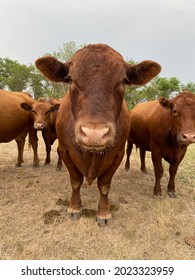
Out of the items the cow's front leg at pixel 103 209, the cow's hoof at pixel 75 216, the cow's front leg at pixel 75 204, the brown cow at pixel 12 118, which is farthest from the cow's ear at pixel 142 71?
the brown cow at pixel 12 118

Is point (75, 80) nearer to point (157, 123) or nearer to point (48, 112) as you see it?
point (157, 123)

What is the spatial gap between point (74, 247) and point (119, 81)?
7.01ft

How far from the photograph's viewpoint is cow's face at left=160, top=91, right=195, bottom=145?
15.0 feet

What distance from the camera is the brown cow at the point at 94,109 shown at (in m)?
2.76

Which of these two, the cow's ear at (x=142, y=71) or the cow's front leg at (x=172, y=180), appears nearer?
the cow's ear at (x=142, y=71)

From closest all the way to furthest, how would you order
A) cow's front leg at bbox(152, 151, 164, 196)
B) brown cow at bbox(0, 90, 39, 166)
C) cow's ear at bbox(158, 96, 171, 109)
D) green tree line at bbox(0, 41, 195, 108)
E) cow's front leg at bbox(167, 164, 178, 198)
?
cow's ear at bbox(158, 96, 171, 109)
cow's front leg at bbox(152, 151, 164, 196)
cow's front leg at bbox(167, 164, 178, 198)
brown cow at bbox(0, 90, 39, 166)
green tree line at bbox(0, 41, 195, 108)

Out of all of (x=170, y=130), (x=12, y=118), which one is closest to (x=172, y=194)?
(x=170, y=130)

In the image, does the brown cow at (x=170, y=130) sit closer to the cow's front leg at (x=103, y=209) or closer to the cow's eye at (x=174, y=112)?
the cow's eye at (x=174, y=112)

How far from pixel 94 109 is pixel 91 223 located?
212cm

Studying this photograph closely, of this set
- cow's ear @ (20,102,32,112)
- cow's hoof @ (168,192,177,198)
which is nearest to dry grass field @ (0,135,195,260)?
cow's hoof @ (168,192,177,198)

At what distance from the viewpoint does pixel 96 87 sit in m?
2.93

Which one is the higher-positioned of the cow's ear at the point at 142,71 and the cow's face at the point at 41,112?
the cow's ear at the point at 142,71

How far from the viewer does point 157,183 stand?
5.67m

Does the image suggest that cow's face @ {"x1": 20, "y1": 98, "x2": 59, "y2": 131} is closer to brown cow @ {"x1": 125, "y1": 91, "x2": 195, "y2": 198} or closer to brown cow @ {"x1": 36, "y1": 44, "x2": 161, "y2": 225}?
brown cow @ {"x1": 125, "y1": 91, "x2": 195, "y2": 198}
